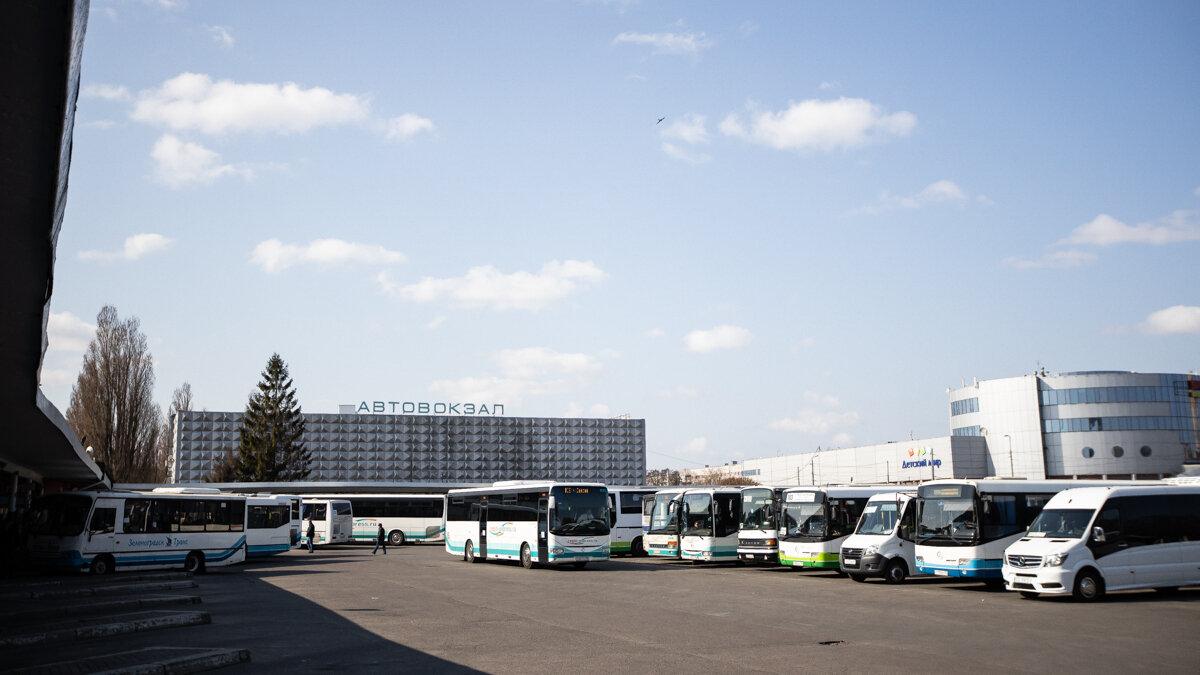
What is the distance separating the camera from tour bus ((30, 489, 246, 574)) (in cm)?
2723

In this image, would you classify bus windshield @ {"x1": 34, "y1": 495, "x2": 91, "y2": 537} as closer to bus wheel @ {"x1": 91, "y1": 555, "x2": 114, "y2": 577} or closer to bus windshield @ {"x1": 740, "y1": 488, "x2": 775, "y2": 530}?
bus wheel @ {"x1": 91, "y1": 555, "x2": 114, "y2": 577}

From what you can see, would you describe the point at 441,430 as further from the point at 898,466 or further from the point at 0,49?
the point at 0,49

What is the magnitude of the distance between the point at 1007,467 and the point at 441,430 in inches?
2485

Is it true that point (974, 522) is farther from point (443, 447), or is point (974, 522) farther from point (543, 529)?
point (443, 447)

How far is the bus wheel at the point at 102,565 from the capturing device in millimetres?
27422

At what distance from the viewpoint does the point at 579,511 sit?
30656 mm

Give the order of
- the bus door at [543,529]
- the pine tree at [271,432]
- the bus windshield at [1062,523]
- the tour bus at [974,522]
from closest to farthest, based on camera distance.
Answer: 1. the bus windshield at [1062,523]
2. the tour bus at [974,522]
3. the bus door at [543,529]
4. the pine tree at [271,432]

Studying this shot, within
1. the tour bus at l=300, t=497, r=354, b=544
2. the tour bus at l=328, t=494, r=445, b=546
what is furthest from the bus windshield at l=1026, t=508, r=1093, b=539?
the tour bus at l=300, t=497, r=354, b=544

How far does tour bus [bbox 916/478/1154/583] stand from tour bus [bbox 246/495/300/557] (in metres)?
23.1

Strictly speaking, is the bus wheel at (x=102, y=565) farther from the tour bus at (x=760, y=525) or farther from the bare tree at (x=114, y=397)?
the bare tree at (x=114, y=397)

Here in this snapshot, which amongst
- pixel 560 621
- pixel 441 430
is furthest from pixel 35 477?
pixel 441 430

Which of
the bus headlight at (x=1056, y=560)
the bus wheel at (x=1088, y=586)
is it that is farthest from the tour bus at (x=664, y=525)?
the bus wheel at (x=1088, y=586)

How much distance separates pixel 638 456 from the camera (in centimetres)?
12438

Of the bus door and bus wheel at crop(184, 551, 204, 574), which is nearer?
bus wheel at crop(184, 551, 204, 574)
